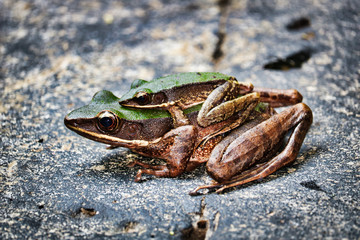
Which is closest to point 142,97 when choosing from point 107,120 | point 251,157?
point 107,120

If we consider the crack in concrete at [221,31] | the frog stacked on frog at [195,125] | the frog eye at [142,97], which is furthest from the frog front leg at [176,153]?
the crack in concrete at [221,31]

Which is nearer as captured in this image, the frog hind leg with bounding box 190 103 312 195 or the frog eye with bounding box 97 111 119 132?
the frog hind leg with bounding box 190 103 312 195

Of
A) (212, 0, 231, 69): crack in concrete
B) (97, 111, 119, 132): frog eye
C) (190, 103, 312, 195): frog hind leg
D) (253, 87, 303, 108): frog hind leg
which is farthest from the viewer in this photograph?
(212, 0, 231, 69): crack in concrete

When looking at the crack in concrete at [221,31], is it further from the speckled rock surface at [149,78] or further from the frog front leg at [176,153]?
the frog front leg at [176,153]

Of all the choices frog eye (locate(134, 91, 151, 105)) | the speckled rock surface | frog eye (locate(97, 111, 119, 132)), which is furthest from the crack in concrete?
frog eye (locate(97, 111, 119, 132))

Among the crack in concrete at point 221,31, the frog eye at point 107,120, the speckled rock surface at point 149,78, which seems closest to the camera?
the speckled rock surface at point 149,78

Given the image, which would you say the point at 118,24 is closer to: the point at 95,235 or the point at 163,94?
the point at 163,94

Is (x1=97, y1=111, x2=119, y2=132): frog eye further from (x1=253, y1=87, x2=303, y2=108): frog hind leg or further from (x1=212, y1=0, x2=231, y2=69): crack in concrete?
(x1=212, y1=0, x2=231, y2=69): crack in concrete
